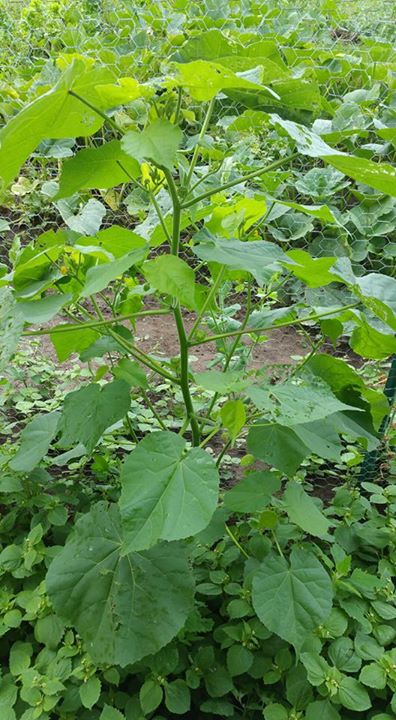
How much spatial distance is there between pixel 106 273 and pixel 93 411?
37 centimetres

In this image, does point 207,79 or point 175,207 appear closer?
point 207,79

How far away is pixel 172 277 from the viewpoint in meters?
0.79

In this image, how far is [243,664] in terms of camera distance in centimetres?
103

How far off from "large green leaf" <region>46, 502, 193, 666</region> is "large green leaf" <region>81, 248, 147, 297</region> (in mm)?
427

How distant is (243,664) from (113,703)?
24 centimetres

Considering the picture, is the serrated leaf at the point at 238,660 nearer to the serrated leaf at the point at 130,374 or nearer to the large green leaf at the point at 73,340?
the serrated leaf at the point at 130,374

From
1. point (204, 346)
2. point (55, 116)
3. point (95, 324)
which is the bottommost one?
point (204, 346)

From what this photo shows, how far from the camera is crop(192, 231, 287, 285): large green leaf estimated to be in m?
0.83

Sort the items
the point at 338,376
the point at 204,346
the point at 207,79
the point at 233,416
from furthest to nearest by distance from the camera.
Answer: the point at 204,346 → the point at 338,376 → the point at 233,416 → the point at 207,79

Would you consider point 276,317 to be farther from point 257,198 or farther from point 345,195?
point 345,195

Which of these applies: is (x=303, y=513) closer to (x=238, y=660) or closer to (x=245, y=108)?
(x=238, y=660)

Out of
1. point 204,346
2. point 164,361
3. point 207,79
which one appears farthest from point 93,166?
point 204,346

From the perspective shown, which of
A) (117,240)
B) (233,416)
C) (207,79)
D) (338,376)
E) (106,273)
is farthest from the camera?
(338,376)

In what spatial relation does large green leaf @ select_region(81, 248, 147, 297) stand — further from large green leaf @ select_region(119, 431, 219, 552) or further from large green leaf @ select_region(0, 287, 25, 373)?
large green leaf @ select_region(119, 431, 219, 552)
